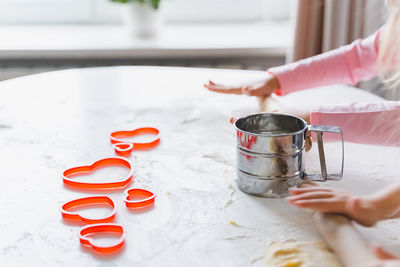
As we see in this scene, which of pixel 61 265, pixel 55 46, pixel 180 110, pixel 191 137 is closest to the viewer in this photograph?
pixel 61 265

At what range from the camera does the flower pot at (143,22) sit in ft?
6.54

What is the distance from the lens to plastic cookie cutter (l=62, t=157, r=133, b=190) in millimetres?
813

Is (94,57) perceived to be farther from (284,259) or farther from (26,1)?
(284,259)

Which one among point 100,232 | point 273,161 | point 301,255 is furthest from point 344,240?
point 100,232

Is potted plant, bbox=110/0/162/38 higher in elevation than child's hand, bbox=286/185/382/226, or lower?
higher

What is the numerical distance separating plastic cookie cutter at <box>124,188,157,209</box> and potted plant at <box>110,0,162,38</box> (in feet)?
4.18

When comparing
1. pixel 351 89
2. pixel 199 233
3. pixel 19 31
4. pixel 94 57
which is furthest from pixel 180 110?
pixel 19 31

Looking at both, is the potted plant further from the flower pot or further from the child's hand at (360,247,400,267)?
the child's hand at (360,247,400,267)

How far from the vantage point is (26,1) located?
7.11 ft

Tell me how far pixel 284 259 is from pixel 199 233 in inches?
4.4

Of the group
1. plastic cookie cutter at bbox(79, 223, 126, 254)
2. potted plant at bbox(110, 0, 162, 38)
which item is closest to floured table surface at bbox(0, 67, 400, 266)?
plastic cookie cutter at bbox(79, 223, 126, 254)

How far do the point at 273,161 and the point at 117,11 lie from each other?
1611 millimetres

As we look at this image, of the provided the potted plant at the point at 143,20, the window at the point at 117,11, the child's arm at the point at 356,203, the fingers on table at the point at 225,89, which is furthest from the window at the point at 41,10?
the child's arm at the point at 356,203

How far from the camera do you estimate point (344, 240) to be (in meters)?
0.63
